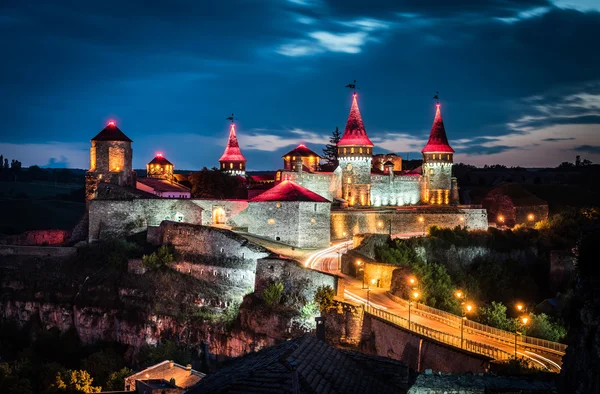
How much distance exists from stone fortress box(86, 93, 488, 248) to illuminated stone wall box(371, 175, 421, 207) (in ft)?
0.27

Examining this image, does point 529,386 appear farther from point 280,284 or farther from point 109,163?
point 109,163

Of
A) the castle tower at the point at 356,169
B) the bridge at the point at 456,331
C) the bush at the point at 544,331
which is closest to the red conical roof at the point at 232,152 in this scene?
the castle tower at the point at 356,169

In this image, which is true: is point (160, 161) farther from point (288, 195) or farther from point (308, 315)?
point (308, 315)

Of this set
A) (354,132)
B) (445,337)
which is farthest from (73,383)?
(354,132)

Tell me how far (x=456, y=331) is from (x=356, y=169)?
3064 cm

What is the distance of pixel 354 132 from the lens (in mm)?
58969

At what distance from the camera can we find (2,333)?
4325 centimetres

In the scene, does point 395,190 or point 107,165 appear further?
point 395,190

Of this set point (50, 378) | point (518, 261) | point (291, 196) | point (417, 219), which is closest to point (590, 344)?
point (50, 378)

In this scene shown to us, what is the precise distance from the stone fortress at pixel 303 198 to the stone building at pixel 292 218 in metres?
0.06

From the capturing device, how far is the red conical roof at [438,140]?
202 feet

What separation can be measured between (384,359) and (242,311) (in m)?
19.6

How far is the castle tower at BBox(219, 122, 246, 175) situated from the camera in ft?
220

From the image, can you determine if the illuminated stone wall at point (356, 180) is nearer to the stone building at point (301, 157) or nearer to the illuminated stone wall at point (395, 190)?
the illuminated stone wall at point (395, 190)
